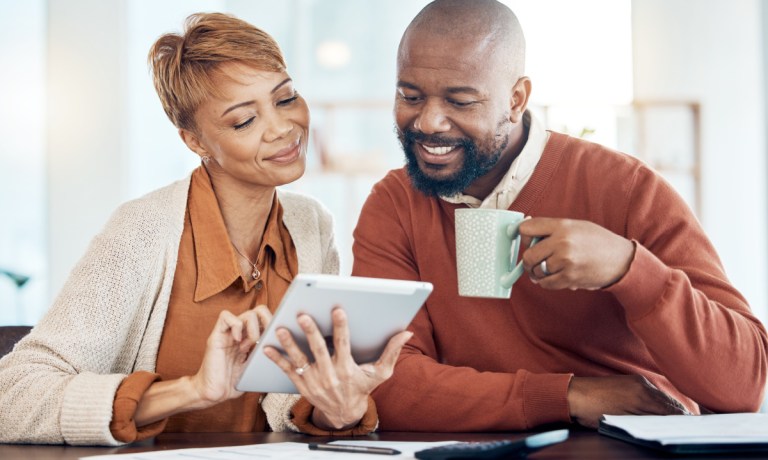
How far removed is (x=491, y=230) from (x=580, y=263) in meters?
0.13

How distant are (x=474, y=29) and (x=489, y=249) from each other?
0.57 meters

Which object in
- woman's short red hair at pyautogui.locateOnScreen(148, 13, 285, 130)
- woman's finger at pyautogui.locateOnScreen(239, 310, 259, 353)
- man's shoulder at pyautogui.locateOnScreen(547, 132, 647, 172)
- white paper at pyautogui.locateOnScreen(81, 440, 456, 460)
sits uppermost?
woman's short red hair at pyautogui.locateOnScreen(148, 13, 285, 130)

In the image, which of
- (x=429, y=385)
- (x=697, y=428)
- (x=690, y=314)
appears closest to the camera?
(x=697, y=428)

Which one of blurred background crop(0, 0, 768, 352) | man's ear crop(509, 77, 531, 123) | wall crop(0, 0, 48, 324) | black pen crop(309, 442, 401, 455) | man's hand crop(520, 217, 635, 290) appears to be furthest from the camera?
blurred background crop(0, 0, 768, 352)

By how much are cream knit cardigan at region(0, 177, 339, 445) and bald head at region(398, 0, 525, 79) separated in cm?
48

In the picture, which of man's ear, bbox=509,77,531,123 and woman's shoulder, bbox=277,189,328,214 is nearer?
man's ear, bbox=509,77,531,123

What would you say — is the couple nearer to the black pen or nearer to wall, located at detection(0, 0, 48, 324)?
the black pen

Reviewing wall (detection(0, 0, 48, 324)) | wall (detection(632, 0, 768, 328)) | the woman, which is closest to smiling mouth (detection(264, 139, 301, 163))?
the woman

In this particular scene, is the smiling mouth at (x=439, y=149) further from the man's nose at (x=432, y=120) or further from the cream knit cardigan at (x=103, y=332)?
the cream knit cardigan at (x=103, y=332)

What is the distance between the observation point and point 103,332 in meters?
1.55

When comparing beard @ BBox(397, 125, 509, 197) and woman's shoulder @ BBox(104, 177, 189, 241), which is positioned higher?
beard @ BBox(397, 125, 509, 197)

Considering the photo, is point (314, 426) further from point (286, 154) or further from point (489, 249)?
point (286, 154)

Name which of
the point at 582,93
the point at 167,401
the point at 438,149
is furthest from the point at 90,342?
the point at 582,93

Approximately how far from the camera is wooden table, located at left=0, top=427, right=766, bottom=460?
1106mm
